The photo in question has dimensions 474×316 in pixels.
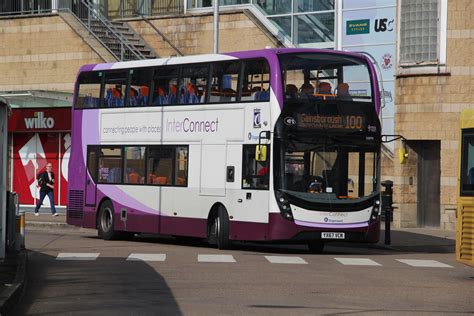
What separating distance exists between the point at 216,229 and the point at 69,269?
583cm

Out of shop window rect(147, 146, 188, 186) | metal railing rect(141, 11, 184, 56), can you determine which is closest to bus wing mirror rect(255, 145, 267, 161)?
shop window rect(147, 146, 188, 186)

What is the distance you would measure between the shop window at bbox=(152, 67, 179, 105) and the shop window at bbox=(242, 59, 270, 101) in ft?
8.46

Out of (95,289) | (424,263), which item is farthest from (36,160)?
(95,289)

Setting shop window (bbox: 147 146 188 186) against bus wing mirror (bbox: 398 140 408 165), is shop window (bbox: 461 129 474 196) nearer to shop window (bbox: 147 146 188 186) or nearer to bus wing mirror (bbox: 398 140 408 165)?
shop window (bbox: 147 146 188 186)

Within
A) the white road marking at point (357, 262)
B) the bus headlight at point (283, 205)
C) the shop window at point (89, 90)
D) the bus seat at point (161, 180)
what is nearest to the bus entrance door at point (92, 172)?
the shop window at point (89, 90)

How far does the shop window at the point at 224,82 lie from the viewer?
81.3 ft

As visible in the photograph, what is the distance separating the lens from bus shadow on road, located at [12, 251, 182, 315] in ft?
46.9

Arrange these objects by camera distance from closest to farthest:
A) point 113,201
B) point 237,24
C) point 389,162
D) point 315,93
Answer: point 315,93
point 113,201
point 389,162
point 237,24

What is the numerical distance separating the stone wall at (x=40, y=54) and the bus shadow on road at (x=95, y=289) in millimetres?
20325

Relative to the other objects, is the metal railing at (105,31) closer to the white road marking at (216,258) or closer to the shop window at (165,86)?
the shop window at (165,86)

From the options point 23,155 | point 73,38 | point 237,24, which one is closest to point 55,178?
point 23,155

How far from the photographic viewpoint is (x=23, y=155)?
4259cm

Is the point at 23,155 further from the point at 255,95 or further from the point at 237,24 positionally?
the point at 255,95

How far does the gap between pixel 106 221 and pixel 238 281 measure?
11.2m
